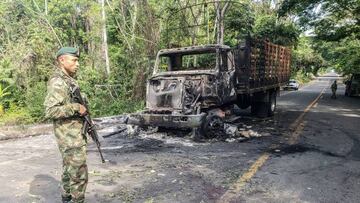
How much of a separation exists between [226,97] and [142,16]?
20.7 ft

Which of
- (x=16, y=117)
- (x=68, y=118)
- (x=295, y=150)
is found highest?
(x=68, y=118)

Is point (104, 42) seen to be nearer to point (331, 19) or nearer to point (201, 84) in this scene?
point (201, 84)

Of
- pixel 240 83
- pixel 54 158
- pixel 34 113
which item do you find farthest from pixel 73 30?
pixel 54 158

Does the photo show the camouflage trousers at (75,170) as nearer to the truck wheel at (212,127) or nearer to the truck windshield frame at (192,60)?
the truck wheel at (212,127)

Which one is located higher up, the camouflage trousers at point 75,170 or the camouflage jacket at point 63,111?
the camouflage jacket at point 63,111

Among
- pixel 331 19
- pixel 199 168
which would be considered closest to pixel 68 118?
pixel 199 168

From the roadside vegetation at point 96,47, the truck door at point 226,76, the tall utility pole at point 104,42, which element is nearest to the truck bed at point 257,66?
the truck door at point 226,76

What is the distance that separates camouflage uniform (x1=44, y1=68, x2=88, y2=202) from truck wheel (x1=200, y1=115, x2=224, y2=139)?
5.14 metres

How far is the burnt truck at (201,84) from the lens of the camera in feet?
30.8

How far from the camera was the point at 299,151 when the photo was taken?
8.20 metres

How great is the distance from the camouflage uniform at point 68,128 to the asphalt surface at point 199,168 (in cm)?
89

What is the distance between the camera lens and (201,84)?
9.71m

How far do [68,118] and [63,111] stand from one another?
185 mm

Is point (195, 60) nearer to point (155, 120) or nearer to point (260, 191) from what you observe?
point (155, 120)
